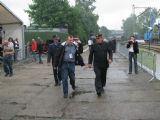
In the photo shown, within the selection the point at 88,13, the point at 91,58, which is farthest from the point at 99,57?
the point at 88,13

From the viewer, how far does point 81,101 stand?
12.5 metres

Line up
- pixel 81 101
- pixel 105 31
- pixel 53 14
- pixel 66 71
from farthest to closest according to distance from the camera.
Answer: pixel 105 31
pixel 53 14
pixel 66 71
pixel 81 101

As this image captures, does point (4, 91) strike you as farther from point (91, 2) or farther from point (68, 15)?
point (91, 2)

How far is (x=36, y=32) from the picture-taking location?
1785 inches

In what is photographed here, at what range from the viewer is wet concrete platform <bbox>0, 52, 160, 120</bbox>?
1047cm

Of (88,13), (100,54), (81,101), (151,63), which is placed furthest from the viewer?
(88,13)

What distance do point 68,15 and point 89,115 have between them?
45.1m

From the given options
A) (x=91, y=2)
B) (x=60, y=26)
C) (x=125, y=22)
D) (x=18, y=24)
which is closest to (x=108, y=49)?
(x=18, y=24)

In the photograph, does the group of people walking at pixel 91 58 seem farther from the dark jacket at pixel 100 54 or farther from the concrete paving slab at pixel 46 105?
the concrete paving slab at pixel 46 105

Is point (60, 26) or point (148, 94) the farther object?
point (60, 26)

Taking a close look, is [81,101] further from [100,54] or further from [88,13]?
[88,13]

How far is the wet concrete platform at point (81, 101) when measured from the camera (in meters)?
10.5

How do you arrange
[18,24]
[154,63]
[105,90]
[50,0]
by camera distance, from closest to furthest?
[105,90]
[154,63]
[18,24]
[50,0]

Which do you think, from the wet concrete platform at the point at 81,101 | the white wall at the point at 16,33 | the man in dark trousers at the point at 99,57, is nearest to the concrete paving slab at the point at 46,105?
the wet concrete platform at the point at 81,101
